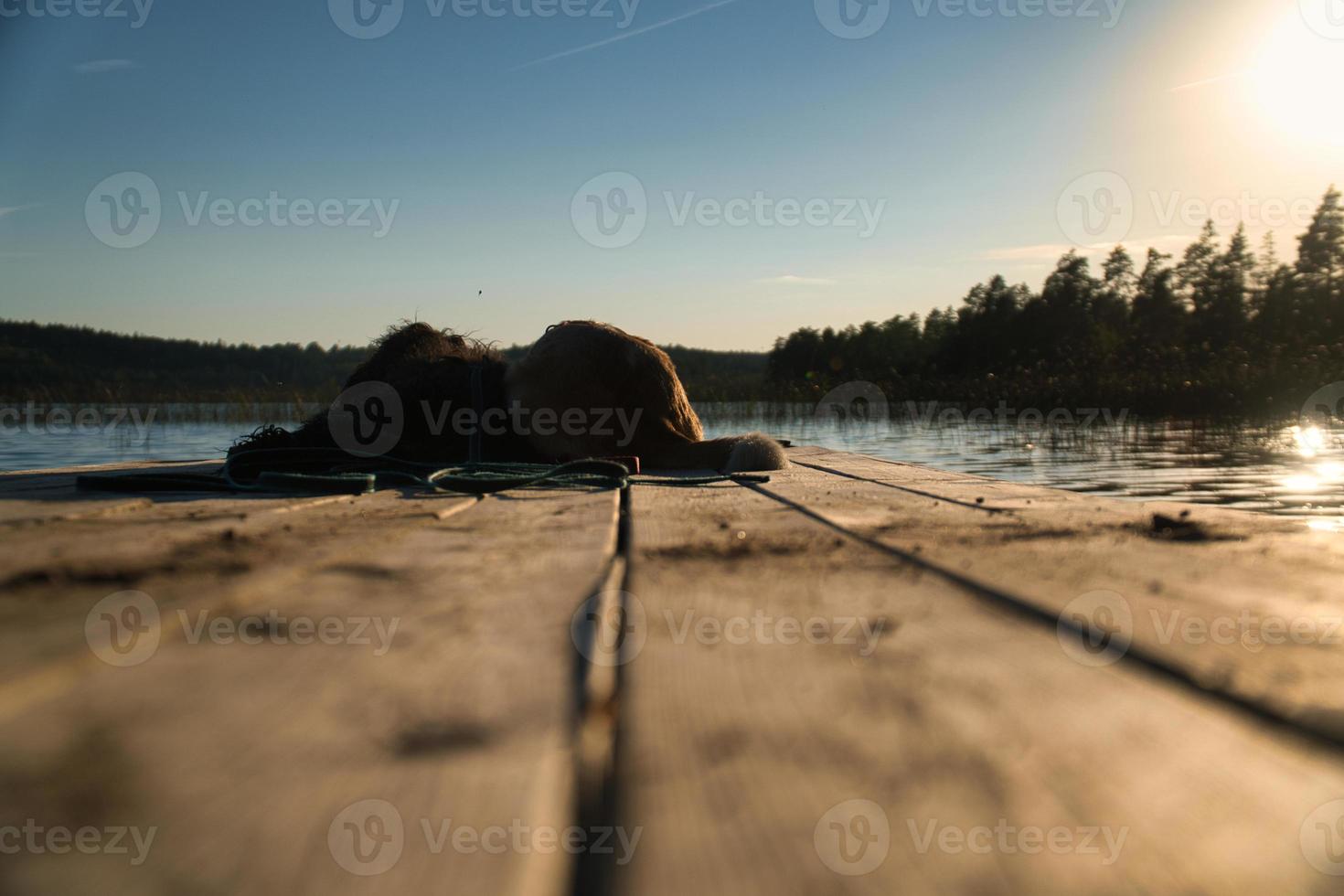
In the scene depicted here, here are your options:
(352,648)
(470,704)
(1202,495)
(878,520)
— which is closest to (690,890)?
(470,704)


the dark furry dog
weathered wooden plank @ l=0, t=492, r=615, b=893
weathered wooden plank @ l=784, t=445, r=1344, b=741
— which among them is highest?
the dark furry dog

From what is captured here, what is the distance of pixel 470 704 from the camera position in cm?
106

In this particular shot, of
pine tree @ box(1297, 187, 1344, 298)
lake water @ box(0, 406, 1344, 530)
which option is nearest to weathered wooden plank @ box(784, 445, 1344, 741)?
lake water @ box(0, 406, 1344, 530)

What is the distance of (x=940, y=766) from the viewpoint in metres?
0.91

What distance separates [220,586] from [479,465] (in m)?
3.04

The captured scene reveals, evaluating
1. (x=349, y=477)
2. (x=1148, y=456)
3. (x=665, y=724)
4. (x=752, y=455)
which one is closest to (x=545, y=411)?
(x=752, y=455)

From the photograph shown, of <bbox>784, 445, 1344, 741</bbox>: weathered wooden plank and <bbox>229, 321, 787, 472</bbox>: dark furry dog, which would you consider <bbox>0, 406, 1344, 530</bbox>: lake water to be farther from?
<bbox>229, 321, 787, 472</bbox>: dark furry dog

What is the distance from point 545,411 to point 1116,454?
28.9 feet

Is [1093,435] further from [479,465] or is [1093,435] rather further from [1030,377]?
[1030,377]

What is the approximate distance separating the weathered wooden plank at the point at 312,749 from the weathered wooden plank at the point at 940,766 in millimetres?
136

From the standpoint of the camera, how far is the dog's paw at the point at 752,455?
218 inches

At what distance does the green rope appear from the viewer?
3.81 meters

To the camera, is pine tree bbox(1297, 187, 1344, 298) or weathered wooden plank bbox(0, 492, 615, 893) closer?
weathered wooden plank bbox(0, 492, 615, 893)

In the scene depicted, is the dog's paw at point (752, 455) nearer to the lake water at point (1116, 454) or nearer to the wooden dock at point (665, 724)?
the lake water at point (1116, 454)
